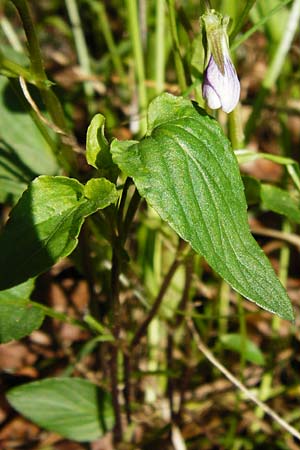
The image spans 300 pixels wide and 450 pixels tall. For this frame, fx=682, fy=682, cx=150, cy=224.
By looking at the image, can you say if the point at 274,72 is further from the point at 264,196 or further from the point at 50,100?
the point at 50,100

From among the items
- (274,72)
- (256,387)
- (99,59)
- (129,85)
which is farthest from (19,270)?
(99,59)

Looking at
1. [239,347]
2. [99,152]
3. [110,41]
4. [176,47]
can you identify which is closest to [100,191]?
[99,152]

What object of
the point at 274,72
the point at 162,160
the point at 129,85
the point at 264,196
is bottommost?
the point at 162,160

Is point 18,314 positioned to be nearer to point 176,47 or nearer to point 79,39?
point 176,47

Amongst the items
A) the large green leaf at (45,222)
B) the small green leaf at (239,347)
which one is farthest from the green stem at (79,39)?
the large green leaf at (45,222)

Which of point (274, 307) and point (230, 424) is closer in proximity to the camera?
point (274, 307)
